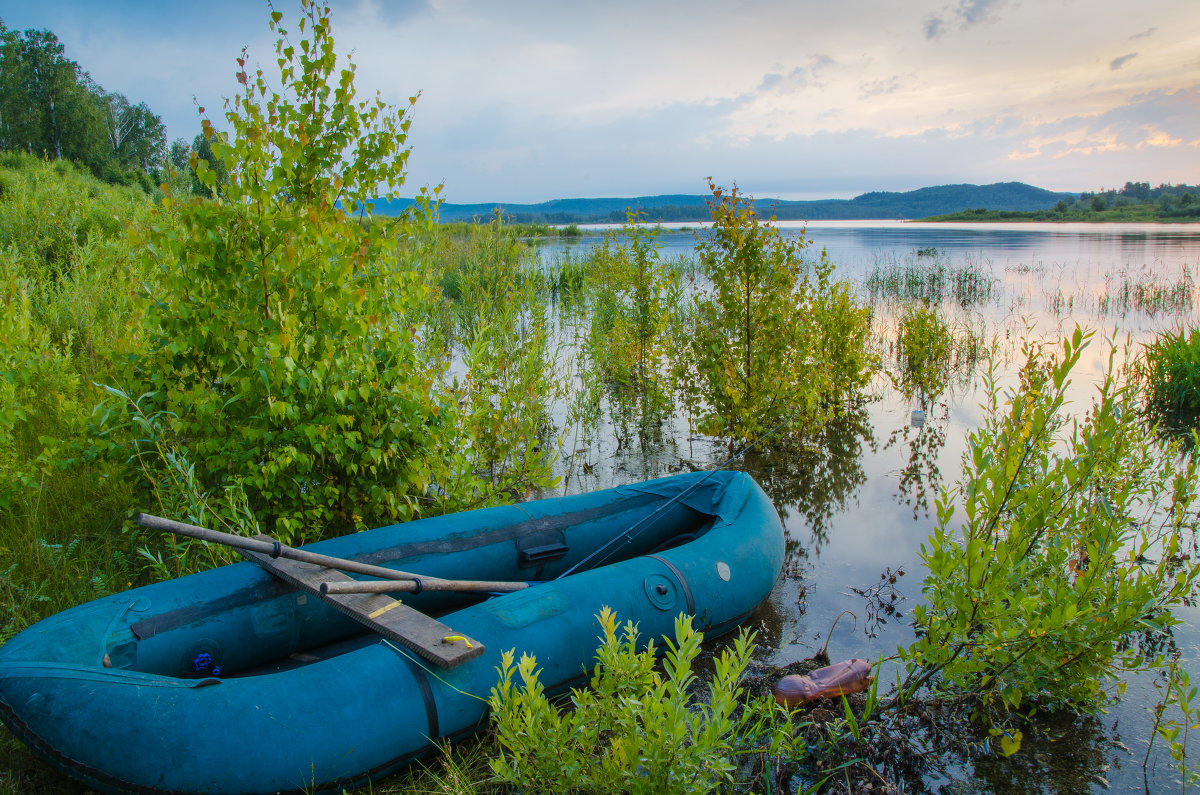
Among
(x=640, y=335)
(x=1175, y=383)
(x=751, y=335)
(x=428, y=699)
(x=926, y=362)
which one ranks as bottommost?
(x=428, y=699)

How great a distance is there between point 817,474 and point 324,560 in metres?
4.71

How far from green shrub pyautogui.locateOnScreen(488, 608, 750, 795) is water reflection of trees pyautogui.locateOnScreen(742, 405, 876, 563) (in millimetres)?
2961

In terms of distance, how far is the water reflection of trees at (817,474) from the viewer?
560 centimetres

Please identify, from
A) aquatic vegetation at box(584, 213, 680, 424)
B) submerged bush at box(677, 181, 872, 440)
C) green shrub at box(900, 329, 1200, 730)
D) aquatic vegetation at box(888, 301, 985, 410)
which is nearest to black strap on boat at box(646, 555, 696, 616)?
green shrub at box(900, 329, 1200, 730)

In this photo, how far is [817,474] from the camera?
636cm

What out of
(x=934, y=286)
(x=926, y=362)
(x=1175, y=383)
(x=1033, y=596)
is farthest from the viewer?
(x=934, y=286)

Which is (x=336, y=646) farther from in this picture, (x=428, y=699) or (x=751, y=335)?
(x=751, y=335)

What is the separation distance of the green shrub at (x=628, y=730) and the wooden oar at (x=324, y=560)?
96 cm

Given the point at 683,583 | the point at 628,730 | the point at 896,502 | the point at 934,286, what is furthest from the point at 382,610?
the point at 934,286

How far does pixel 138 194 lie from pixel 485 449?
2184cm

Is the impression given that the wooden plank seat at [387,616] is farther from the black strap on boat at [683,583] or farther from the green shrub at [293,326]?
the black strap on boat at [683,583]

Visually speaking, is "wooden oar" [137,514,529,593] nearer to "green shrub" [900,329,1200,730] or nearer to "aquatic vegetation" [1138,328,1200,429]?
"green shrub" [900,329,1200,730]

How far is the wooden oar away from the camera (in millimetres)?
2688

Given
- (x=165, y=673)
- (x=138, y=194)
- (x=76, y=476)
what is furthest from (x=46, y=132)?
(x=165, y=673)
